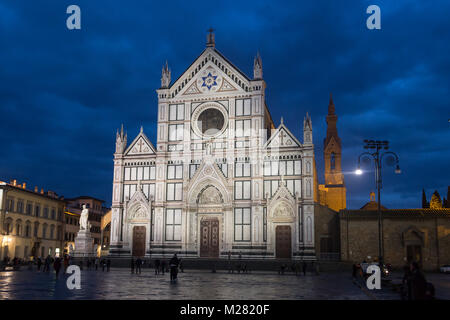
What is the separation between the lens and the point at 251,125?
50219mm

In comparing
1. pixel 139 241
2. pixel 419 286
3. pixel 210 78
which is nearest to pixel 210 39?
pixel 210 78

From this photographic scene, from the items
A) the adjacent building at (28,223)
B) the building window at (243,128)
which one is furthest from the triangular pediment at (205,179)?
the adjacent building at (28,223)

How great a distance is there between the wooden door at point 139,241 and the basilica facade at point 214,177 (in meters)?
0.11

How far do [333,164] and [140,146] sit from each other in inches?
1725

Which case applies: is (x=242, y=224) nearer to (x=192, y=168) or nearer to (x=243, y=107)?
(x=192, y=168)

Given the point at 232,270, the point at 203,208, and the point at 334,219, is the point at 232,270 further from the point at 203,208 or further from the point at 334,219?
the point at 334,219

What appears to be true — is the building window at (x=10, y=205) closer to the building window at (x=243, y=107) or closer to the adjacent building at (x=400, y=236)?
the building window at (x=243, y=107)

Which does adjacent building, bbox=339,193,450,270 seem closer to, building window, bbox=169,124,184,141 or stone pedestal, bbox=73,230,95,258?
building window, bbox=169,124,184,141

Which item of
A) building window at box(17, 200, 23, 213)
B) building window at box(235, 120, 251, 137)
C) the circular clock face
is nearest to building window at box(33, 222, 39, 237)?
building window at box(17, 200, 23, 213)

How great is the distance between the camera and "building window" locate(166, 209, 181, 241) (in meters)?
50.2

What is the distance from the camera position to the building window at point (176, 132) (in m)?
52.6

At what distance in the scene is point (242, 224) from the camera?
160ft

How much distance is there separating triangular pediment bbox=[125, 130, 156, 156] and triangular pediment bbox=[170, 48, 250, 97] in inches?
238
